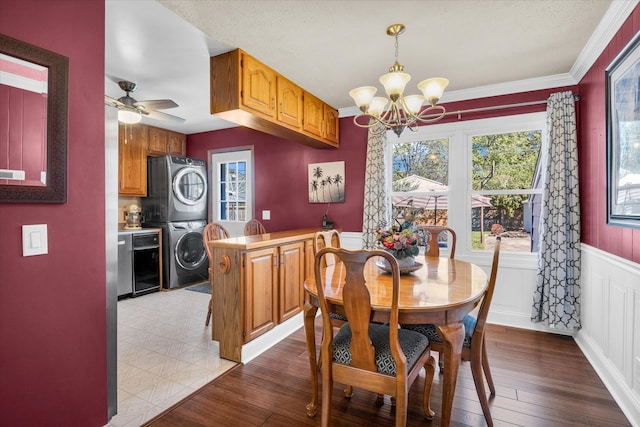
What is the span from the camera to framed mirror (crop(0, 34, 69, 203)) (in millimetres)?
1212

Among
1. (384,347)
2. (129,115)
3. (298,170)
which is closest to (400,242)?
(384,347)

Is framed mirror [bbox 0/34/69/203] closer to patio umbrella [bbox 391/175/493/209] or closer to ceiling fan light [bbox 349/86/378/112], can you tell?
ceiling fan light [bbox 349/86/378/112]

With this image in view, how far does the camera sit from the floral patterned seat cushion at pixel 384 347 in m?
1.49

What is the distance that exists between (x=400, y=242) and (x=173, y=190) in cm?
371

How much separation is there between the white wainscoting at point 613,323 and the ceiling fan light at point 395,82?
5.63ft

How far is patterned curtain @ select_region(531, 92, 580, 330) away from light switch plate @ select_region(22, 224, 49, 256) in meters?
3.65

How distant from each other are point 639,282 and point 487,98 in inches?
87.5

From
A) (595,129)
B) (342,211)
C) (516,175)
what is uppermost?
(595,129)

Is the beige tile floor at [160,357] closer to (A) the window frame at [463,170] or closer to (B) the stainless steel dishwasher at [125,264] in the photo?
(B) the stainless steel dishwasher at [125,264]

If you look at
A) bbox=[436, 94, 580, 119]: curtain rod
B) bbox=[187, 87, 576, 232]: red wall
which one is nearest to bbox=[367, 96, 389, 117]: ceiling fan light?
bbox=[436, 94, 580, 119]: curtain rod

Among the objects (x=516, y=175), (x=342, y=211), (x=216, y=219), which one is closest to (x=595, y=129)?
(x=516, y=175)

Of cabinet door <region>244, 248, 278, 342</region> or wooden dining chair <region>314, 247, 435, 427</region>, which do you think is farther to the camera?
cabinet door <region>244, 248, 278, 342</region>

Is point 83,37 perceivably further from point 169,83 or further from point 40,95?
point 169,83

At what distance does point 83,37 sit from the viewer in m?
1.46
